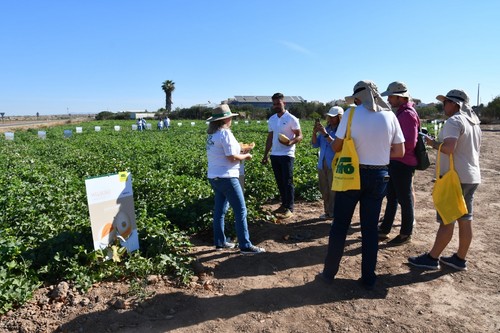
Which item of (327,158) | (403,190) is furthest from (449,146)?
(327,158)

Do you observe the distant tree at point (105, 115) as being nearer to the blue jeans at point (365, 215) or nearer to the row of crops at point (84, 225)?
the row of crops at point (84, 225)

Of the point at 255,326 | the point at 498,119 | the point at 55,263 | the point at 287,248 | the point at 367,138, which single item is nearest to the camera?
the point at 255,326

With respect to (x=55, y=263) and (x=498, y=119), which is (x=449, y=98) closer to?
(x=55, y=263)

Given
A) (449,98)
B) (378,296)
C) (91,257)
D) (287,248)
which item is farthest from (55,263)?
(449,98)

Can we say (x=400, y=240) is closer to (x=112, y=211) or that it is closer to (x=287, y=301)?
(x=287, y=301)

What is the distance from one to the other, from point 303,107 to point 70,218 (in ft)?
177

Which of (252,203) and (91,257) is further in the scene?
(252,203)

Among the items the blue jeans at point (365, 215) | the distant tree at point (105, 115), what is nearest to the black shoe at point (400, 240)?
the blue jeans at point (365, 215)

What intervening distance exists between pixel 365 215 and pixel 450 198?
1064 millimetres

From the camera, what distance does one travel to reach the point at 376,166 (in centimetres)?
370

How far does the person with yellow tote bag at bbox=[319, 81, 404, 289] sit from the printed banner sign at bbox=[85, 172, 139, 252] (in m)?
2.33

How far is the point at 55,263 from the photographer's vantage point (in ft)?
13.3

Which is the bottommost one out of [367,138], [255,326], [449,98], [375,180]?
[255,326]

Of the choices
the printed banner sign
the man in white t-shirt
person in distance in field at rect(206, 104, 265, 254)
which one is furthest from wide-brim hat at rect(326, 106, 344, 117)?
the printed banner sign
